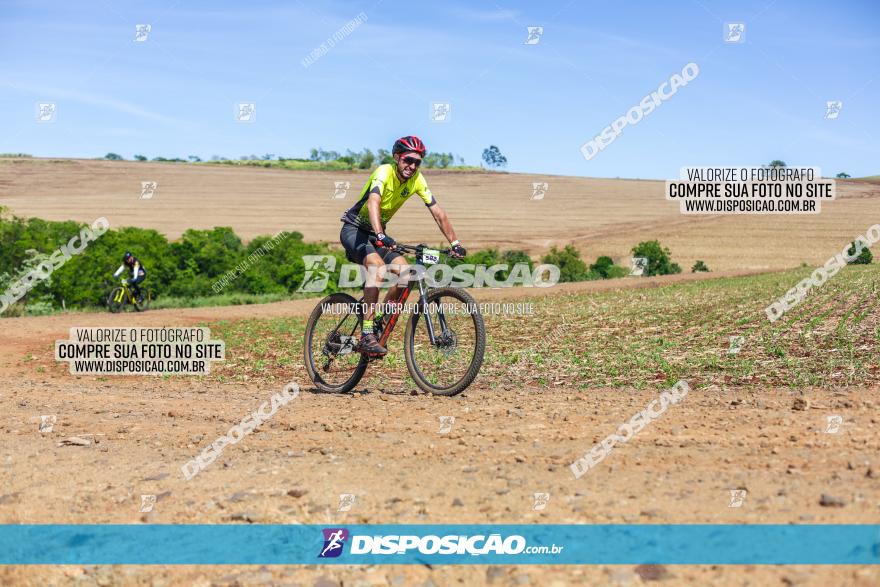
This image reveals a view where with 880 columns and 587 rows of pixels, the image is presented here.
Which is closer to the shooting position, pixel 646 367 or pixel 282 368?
pixel 646 367

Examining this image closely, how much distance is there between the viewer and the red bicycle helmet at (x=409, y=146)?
332 inches

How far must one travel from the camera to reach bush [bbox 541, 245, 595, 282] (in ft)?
155

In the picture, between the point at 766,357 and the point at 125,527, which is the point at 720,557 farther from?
the point at 766,357

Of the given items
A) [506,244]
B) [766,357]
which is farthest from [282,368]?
[506,244]

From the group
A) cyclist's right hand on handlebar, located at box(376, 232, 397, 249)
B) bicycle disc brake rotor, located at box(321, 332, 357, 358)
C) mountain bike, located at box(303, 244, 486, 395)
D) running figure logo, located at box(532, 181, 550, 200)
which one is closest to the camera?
cyclist's right hand on handlebar, located at box(376, 232, 397, 249)

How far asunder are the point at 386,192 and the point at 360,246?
65cm

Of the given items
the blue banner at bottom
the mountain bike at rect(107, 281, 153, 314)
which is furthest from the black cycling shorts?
the mountain bike at rect(107, 281, 153, 314)

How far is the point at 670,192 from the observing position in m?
86.4

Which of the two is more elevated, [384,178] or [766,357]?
[384,178]

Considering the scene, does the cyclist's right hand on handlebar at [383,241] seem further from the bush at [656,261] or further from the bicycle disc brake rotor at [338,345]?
the bush at [656,261]

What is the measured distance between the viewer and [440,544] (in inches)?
175

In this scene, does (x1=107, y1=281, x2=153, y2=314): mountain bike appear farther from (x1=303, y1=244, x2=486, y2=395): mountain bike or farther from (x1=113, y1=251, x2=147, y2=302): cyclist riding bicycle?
(x1=303, y1=244, x2=486, y2=395): mountain bike

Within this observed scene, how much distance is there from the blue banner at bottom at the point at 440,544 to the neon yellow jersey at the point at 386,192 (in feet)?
14.4

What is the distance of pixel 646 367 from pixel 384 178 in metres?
4.77
